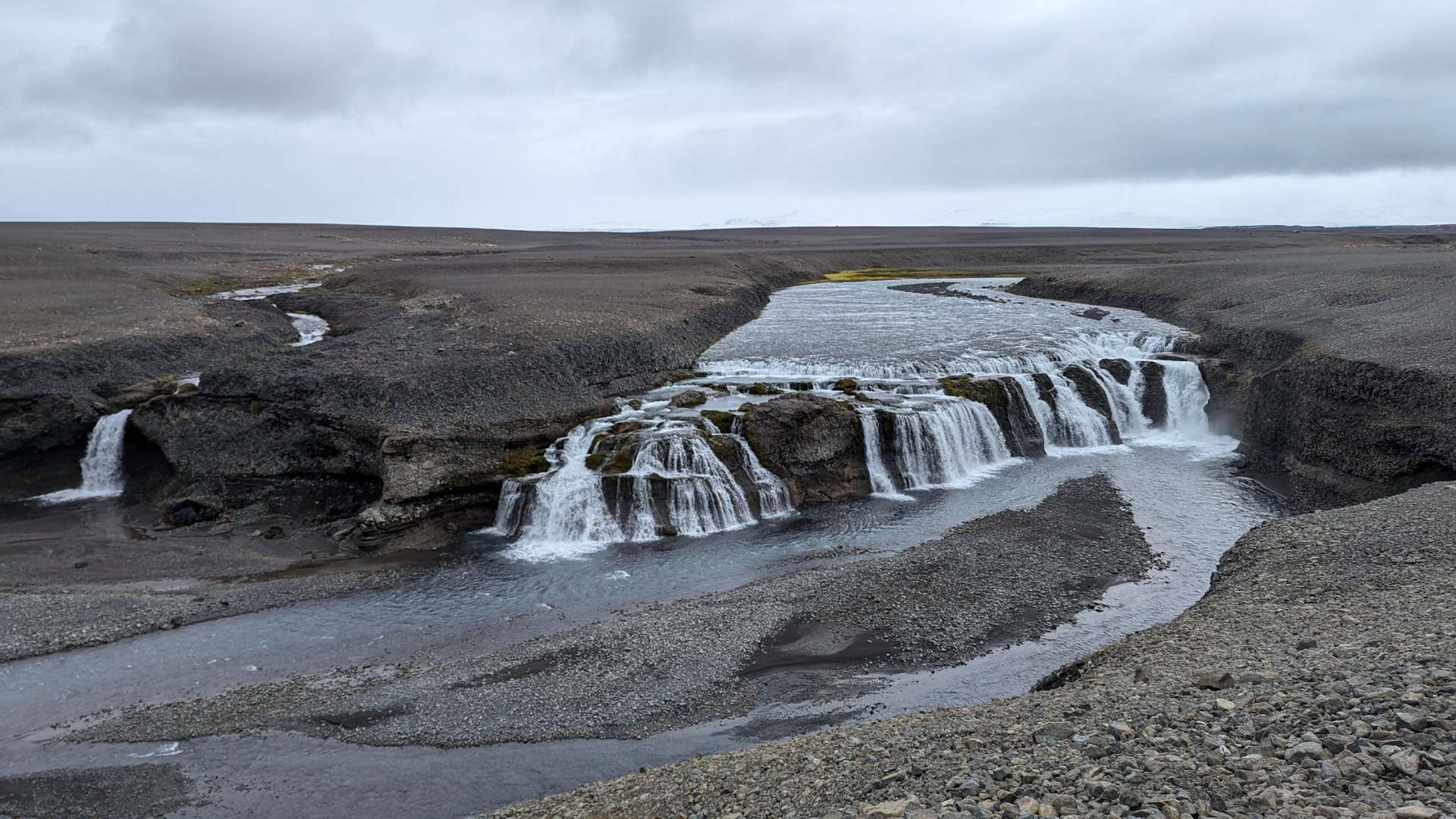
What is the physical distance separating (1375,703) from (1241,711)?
136 cm

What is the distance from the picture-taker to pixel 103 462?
3130 centimetres

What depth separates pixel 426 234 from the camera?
152125 mm

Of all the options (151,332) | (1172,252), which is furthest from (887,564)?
(1172,252)

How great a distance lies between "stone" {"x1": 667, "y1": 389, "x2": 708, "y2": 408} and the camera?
1336 inches

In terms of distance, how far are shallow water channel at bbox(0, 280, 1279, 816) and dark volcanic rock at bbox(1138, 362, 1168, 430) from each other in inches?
9.0

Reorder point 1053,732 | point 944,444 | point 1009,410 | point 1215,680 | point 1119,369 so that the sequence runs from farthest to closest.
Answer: point 1119,369, point 1009,410, point 944,444, point 1215,680, point 1053,732

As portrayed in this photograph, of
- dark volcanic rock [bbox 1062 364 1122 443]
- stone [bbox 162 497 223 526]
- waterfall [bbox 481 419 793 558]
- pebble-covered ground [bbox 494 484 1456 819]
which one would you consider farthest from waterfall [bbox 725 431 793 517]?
stone [bbox 162 497 223 526]

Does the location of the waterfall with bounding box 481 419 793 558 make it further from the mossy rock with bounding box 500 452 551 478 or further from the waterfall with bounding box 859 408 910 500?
the waterfall with bounding box 859 408 910 500

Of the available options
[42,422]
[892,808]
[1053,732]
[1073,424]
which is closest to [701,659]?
[1053,732]

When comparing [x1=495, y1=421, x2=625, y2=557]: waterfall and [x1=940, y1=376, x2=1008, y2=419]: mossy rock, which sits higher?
[x1=940, y1=376, x2=1008, y2=419]: mossy rock

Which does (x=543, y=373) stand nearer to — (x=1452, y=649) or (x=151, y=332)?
(x=151, y=332)

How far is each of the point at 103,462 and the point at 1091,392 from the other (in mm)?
41034

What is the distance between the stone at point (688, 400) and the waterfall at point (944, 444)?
8.09 metres

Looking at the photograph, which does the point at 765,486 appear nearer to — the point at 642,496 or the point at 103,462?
the point at 642,496
